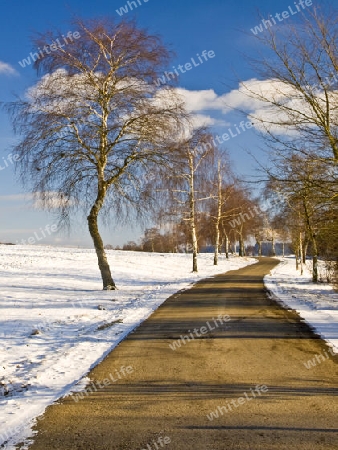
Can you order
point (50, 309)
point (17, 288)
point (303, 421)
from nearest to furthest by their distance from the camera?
point (303, 421), point (50, 309), point (17, 288)

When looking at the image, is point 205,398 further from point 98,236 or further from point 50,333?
point 98,236

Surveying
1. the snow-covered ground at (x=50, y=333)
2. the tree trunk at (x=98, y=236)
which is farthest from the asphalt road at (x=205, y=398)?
the tree trunk at (x=98, y=236)

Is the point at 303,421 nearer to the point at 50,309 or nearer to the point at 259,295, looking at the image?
the point at 50,309

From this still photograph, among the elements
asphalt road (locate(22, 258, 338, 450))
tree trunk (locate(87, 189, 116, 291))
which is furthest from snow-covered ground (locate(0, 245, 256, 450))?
tree trunk (locate(87, 189, 116, 291))

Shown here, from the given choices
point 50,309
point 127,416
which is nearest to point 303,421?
point 127,416

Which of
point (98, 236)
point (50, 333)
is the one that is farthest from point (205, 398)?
point (98, 236)

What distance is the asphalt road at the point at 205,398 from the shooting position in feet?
12.1

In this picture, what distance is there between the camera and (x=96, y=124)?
604 inches

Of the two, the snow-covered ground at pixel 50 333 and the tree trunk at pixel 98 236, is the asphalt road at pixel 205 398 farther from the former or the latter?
the tree trunk at pixel 98 236

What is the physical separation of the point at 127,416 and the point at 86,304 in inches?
352

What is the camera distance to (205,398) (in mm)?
4699

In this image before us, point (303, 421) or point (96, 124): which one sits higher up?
point (96, 124)

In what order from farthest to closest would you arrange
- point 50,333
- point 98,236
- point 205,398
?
point 98,236 < point 50,333 < point 205,398

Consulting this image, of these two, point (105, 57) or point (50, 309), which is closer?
point (50, 309)
